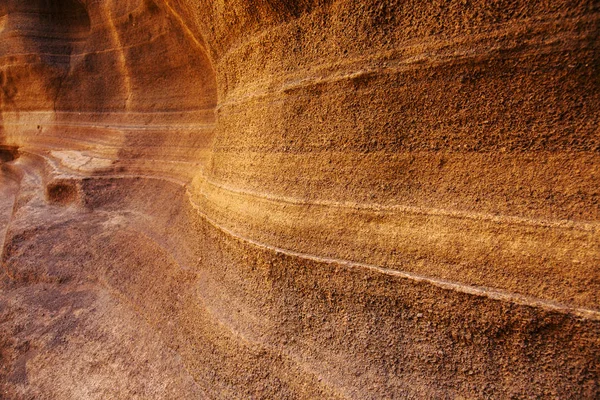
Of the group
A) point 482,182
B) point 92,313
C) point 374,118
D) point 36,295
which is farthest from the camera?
point 36,295

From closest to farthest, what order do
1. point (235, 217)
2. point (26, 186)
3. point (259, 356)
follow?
1. point (259, 356)
2. point (235, 217)
3. point (26, 186)

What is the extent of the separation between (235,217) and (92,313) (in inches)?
44.8

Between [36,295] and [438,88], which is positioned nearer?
[438,88]

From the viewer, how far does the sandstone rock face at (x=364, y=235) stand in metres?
0.84

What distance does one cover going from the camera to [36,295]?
6.80 feet

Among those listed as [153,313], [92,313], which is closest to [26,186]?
[92,313]

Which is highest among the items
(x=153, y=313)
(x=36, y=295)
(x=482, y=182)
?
(x=482, y=182)

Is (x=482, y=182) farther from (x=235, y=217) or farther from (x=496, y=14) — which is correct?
(x=235, y=217)

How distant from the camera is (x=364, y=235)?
113cm

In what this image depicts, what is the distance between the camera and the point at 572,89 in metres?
0.83

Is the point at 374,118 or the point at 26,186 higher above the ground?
the point at 374,118

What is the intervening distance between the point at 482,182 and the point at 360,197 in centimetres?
38

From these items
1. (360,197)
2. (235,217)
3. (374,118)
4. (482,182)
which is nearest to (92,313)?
(235,217)

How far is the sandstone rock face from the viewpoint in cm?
84
